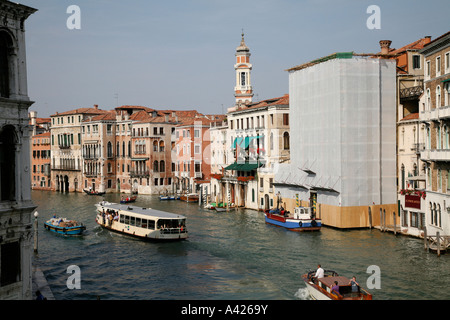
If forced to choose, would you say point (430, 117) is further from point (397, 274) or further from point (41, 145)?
point (41, 145)

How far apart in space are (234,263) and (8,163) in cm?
1424

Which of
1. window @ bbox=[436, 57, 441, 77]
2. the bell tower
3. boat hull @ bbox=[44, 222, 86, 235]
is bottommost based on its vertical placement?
boat hull @ bbox=[44, 222, 86, 235]

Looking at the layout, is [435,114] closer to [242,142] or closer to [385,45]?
[385,45]

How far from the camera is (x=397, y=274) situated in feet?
77.6

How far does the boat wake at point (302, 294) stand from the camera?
2092 cm

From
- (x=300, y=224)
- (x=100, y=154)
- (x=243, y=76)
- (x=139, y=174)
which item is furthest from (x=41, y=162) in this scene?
(x=300, y=224)

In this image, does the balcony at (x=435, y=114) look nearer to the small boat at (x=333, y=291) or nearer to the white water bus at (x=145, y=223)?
the small boat at (x=333, y=291)

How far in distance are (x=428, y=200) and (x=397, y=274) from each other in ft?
26.3

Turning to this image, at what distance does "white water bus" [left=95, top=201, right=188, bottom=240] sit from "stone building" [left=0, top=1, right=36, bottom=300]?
56.0 ft

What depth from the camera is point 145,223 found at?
112ft

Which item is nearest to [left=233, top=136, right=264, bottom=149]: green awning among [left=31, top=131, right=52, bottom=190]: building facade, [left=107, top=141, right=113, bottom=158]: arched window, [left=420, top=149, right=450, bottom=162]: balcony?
[left=420, top=149, right=450, bottom=162]: balcony

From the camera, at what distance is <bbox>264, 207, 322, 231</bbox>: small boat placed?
35.6 meters

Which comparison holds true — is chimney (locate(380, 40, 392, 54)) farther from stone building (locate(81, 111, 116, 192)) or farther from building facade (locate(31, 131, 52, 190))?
building facade (locate(31, 131, 52, 190))
